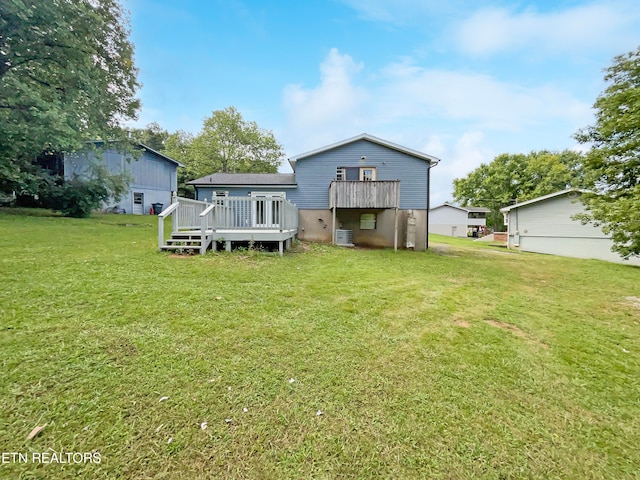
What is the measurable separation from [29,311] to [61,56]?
15173mm

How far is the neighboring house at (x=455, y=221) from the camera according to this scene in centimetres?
4281

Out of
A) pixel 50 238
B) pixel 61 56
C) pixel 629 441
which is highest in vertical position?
pixel 61 56

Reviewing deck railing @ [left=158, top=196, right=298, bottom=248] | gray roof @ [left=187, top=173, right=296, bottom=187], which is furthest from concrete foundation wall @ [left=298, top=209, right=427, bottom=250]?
deck railing @ [left=158, top=196, right=298, bottom=248]

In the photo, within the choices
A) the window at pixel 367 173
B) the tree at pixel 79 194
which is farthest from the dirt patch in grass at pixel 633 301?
the tree at pixel 79 194

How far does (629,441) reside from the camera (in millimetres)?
2072

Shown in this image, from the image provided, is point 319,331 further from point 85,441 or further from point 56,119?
point 56,119

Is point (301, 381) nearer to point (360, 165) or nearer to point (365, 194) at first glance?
point (365, 194)

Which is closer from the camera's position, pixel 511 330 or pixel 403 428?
pixel 403 428

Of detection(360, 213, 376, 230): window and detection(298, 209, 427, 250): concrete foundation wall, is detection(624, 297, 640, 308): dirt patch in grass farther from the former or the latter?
detection(360, 213, 376, 230): window

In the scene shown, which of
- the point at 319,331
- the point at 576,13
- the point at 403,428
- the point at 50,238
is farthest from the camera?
the point at 576,13

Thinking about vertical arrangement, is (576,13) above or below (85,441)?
above

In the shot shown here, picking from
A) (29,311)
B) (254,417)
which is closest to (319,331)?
(254,417)

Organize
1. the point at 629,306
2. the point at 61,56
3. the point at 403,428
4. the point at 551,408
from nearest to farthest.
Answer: the point at 403,428 → the point at 551,408 → the point at 629,306 → the point at 61,56

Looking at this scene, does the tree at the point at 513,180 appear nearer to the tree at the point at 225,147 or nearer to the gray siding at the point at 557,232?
the gray siding at the point at 557,232
